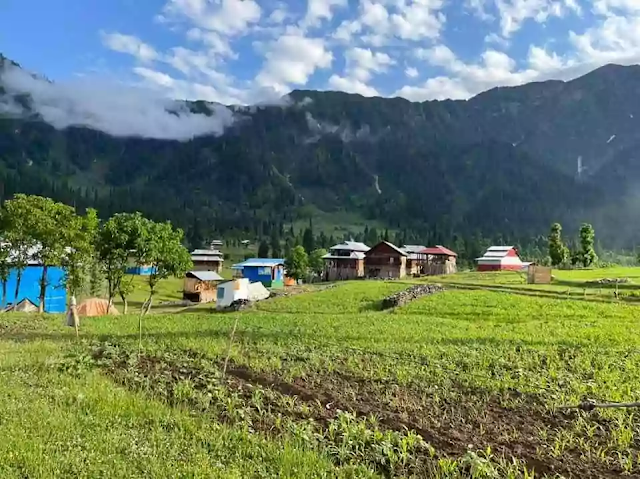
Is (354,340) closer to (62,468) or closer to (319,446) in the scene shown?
(319,446)

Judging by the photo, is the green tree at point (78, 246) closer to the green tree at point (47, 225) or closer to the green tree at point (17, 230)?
the green tree at point (47, 225)

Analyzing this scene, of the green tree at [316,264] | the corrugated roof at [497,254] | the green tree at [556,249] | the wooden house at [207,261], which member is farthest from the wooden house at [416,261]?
the wooden house at [207,261]

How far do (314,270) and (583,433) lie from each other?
11382 cm

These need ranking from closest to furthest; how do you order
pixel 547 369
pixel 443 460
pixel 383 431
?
pixel 443 460 < pixel 383 431 < pixel 547 369

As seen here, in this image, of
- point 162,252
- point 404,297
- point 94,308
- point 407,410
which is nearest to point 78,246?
point 162,252

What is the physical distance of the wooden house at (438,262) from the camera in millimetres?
Answer: 109000

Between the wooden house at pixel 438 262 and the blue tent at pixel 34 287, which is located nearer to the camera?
the blue tent at pixel 34 287

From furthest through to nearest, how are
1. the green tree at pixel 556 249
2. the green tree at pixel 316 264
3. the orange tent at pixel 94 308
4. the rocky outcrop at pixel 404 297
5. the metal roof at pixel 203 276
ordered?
the green tree at pixel 316 264 → the green tree at pixel 556 249 → the metal roof at pixel 203 276 → the orange tent at pixel 94 308 → the rocky outcrop at pixel 404 297

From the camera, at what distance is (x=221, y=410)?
11.9 meters

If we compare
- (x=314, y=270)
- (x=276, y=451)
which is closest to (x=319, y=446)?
(x=276, y=451)

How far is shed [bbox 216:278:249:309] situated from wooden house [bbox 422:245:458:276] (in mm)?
60160

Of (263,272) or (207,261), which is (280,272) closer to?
(263,272)

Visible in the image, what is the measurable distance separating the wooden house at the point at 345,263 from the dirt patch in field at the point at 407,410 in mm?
90203

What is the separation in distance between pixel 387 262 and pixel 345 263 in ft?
42.6
